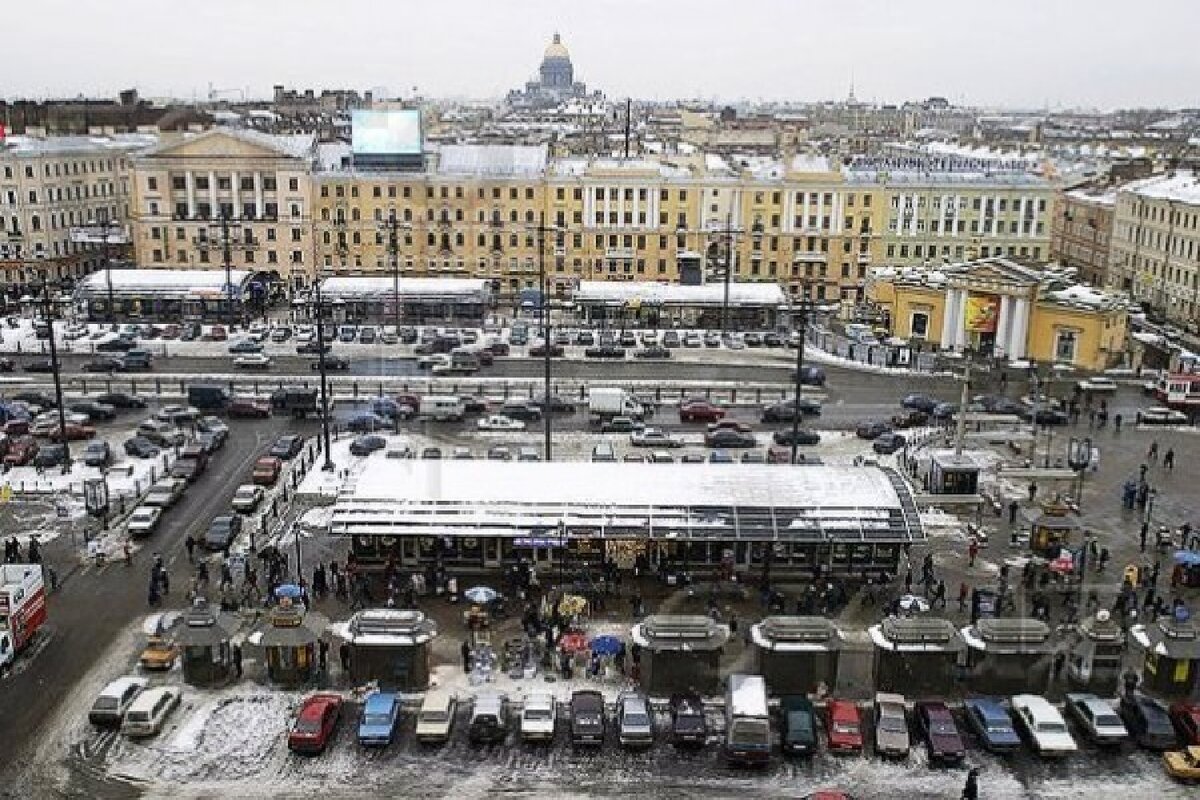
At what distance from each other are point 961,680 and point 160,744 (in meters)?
20.8

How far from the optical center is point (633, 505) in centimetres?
3900

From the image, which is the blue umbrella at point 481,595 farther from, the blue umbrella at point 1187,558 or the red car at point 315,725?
the blue umbrella at point 1187,558

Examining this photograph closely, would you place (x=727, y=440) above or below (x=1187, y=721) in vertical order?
below

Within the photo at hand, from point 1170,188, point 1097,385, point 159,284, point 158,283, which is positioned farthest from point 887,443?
point 158,283

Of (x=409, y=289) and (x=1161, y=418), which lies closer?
(x=1161, y=418)

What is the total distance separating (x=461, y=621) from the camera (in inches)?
1410

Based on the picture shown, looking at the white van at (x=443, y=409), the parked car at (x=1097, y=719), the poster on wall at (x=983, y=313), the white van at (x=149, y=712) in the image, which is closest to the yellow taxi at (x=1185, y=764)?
the parked car at (x=1097, y=719)

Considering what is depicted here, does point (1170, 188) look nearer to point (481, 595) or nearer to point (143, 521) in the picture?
point (481, 595)

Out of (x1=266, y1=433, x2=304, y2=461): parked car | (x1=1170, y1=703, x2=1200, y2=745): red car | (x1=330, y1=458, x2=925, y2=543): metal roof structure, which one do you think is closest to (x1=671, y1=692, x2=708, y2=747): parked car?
(x1=330, y1=458, x2=925, y2=543): metal roof structure

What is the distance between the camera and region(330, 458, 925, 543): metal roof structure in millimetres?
38000

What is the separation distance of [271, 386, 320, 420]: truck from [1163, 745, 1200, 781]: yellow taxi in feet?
137

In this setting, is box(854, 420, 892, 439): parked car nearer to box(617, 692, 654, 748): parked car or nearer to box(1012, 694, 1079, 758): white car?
box(1012, 694, 1079, 758): white car

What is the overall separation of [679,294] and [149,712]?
59346 mm

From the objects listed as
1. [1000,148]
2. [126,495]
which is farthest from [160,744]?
[1000,148]
